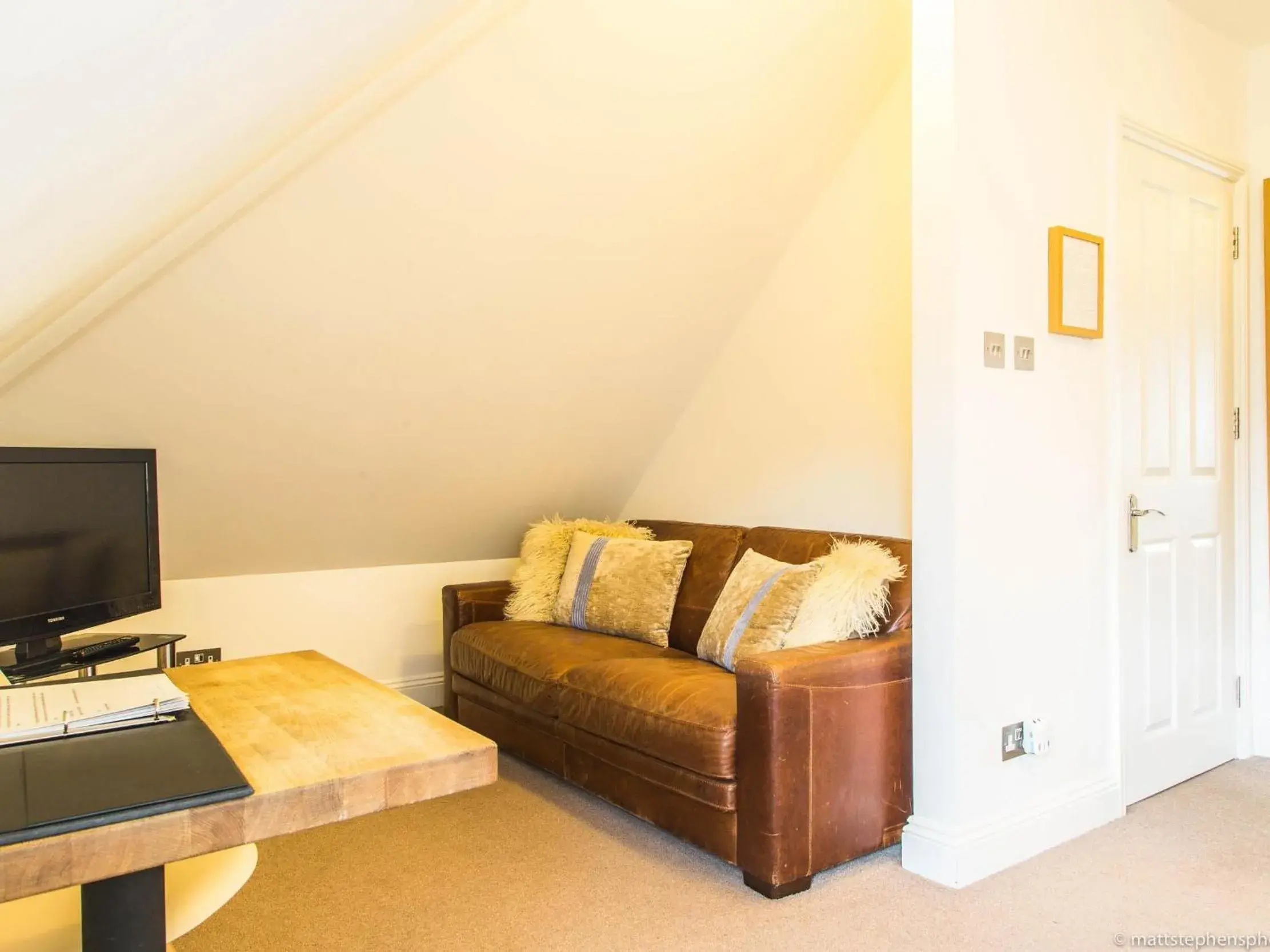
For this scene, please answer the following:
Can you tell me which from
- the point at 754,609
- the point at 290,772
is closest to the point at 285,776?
the point at 290,772

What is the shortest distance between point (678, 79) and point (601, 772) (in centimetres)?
216

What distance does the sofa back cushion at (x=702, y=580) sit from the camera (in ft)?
11.2

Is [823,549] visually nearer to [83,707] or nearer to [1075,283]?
[1075,283]

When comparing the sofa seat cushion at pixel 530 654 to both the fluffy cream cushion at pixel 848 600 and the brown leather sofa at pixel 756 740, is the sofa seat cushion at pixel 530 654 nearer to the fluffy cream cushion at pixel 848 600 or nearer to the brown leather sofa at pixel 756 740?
the brown leather sofa at pixel 756 740

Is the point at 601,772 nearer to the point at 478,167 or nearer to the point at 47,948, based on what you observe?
the point at 47,948

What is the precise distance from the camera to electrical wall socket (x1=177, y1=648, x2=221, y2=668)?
3.49 m

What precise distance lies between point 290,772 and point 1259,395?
11.7 ft

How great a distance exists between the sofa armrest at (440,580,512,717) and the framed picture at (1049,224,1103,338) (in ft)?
7.86

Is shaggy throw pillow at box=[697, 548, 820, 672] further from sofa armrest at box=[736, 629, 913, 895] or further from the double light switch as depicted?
the double light switch

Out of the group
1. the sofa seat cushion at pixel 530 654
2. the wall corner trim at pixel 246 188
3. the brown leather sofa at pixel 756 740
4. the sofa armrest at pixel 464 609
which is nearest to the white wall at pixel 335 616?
the sofa armrest at pixel 464 609

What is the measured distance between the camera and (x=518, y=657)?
10.7ft

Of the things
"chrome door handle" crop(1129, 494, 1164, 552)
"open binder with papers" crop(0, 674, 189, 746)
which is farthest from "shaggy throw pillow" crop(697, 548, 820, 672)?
"open binder with papers" crop(0, 674, 189, 746)

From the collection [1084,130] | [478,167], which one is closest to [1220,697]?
[1084,130]

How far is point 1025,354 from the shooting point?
2.55m
